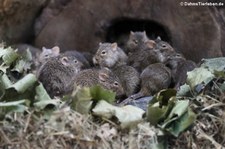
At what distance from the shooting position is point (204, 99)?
449cm

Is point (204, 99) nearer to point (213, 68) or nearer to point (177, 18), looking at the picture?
point (213, 68)

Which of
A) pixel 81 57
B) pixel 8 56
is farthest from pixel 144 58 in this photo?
pixel 8 56

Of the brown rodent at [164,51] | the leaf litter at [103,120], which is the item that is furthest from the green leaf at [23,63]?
the brown rodent at [164,51]

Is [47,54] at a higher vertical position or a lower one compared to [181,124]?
lower

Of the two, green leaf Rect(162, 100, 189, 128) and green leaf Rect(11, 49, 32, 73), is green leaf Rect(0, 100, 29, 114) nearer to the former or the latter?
green leaf Rect(162, 100, 189, 128)

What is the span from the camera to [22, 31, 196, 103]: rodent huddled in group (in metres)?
5.39

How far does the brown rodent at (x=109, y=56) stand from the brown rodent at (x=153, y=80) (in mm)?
582

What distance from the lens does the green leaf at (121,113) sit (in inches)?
164

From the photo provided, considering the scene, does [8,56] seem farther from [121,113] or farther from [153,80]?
[121,113]

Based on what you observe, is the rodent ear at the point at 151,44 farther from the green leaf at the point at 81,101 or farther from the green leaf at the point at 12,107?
the green leaf at the point at 12,107

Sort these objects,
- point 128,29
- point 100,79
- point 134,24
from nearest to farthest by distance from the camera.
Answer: point 100,79 → point 134,24 → point 128,29

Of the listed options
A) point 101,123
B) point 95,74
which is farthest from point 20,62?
point 101,123

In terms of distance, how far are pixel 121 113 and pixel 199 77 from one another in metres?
0.80

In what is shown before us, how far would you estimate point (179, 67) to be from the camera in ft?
19.0
